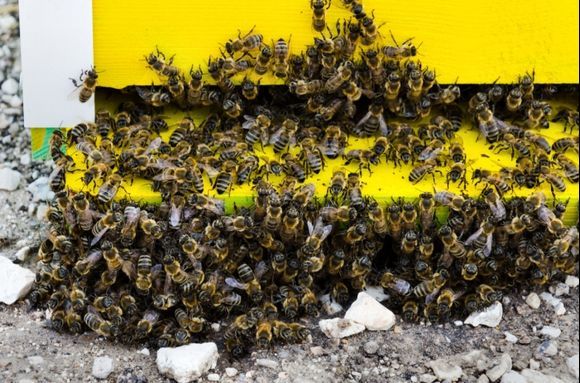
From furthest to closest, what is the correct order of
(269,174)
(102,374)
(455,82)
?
(455,82), (269,174), (102,374)

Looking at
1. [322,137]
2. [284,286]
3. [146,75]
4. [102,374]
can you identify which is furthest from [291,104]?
[102,374]


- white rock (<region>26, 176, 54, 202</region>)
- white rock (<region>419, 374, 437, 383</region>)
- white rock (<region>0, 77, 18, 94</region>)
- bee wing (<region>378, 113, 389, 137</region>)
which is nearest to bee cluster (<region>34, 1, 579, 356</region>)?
bee wing (<region>378, 113, 389, 137</region>)

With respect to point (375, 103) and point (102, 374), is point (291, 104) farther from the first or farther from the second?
point (102, 374)

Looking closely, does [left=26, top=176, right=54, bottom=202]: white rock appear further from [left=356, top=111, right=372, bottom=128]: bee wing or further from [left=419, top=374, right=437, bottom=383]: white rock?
[left=419, top=374, right=437, bottom=383]: white rock

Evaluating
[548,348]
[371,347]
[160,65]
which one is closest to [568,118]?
[548,348]

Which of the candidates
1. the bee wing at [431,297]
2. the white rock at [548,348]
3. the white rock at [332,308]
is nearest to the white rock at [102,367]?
the white rock at [332,308]

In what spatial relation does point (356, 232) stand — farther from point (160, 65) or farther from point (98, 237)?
point (160, 65)
